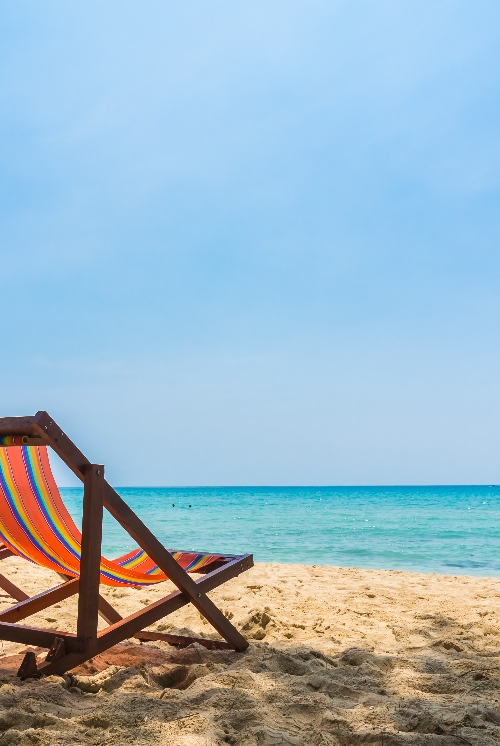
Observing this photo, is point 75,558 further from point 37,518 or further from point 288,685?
point 288,685

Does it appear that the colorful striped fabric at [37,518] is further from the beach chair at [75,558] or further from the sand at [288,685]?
the sand at [288,685]

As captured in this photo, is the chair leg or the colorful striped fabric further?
the chair leg

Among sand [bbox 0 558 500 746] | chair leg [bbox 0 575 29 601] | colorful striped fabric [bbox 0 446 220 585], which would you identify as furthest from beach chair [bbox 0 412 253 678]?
chair leg [bbox 0 575 29 601]

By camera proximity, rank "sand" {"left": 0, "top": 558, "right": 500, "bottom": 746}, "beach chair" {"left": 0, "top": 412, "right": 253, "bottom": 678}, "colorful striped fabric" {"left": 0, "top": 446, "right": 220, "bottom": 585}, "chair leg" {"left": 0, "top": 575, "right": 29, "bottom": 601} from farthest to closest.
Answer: "chair leg" {"left": 0, "top": 575, "right": 29, "bottom": 601}, "colorful striped fabric" {"left": 0, "top": 446, "right": 220, "bottom": 585}, "beach chair" {"left": 0, "top": 412, "right": 253, "bottom": 678}, "sand" {"left": 0, "top": 558, "right": 500, "bottom": 746}

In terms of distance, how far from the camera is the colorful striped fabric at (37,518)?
2.77 m

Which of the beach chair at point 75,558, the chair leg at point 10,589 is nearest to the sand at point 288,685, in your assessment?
the beach chair at point 75,558

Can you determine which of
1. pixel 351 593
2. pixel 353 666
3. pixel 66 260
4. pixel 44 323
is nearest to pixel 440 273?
pixel 66 260

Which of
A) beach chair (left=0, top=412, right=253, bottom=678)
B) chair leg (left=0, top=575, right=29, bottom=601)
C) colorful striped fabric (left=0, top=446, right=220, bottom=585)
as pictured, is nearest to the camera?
beach chair (left=0, top=412, right=253, bottom=678)

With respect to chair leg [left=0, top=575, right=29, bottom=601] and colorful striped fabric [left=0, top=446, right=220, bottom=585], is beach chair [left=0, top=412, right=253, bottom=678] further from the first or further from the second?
chair leg [left=0, top=575, right=29, bottom=601]

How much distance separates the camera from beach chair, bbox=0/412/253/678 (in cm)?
235

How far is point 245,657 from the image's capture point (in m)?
2.93

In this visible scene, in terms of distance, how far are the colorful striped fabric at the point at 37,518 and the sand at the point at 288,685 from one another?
47 cm

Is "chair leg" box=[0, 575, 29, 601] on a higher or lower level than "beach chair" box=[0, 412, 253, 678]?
lower

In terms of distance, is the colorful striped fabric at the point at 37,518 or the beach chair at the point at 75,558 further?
the colorful striped fabric at the point at 37,518
